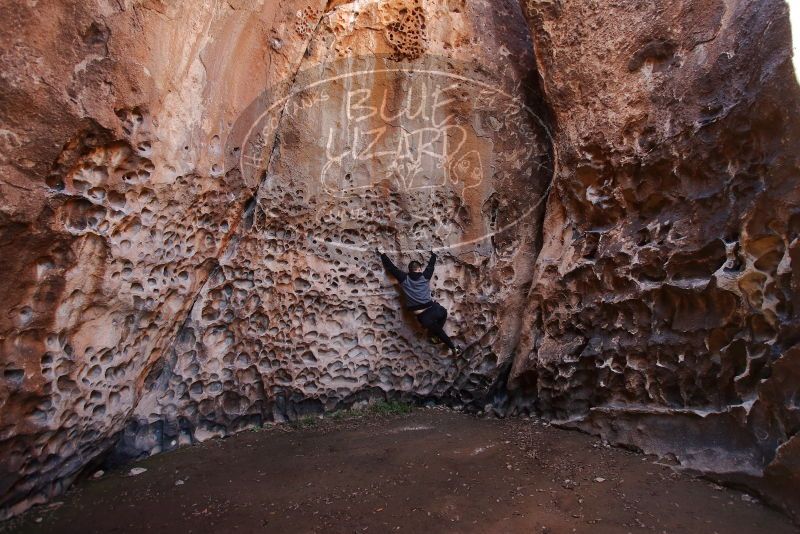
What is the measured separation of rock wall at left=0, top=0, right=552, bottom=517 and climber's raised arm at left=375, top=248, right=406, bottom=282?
0.41 feet

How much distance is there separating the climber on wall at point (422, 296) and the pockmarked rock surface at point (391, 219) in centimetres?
15

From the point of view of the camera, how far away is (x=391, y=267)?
489cm

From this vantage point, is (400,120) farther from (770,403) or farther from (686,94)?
(770,403)

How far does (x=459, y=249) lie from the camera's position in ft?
16.6

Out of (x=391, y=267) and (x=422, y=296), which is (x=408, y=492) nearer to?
(x=422, y=296)

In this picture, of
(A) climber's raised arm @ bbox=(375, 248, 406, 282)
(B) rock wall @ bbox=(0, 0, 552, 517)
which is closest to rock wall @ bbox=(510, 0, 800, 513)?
(B) rock wall @ bbox=(0, 0, 552, 517)

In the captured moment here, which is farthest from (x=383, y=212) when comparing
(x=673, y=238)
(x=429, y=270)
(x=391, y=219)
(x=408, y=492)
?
(x=408, y=492)

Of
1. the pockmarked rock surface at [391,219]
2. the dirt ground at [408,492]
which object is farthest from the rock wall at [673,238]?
the dirt ground at [408,492]

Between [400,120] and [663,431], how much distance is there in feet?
10.8

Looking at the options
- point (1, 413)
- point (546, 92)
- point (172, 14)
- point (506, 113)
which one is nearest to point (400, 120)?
point (506, 113)

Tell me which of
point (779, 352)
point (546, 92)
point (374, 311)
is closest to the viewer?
point (779, 352)

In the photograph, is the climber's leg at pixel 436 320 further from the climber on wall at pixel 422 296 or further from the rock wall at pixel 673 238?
the rock wall at pixel 673 238

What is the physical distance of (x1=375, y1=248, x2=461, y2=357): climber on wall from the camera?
4.85m

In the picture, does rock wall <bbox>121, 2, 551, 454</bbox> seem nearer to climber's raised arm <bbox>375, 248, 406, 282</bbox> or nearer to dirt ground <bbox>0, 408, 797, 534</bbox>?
climber's raised arm <bbox>375, 248, 406, 282</bbox>
